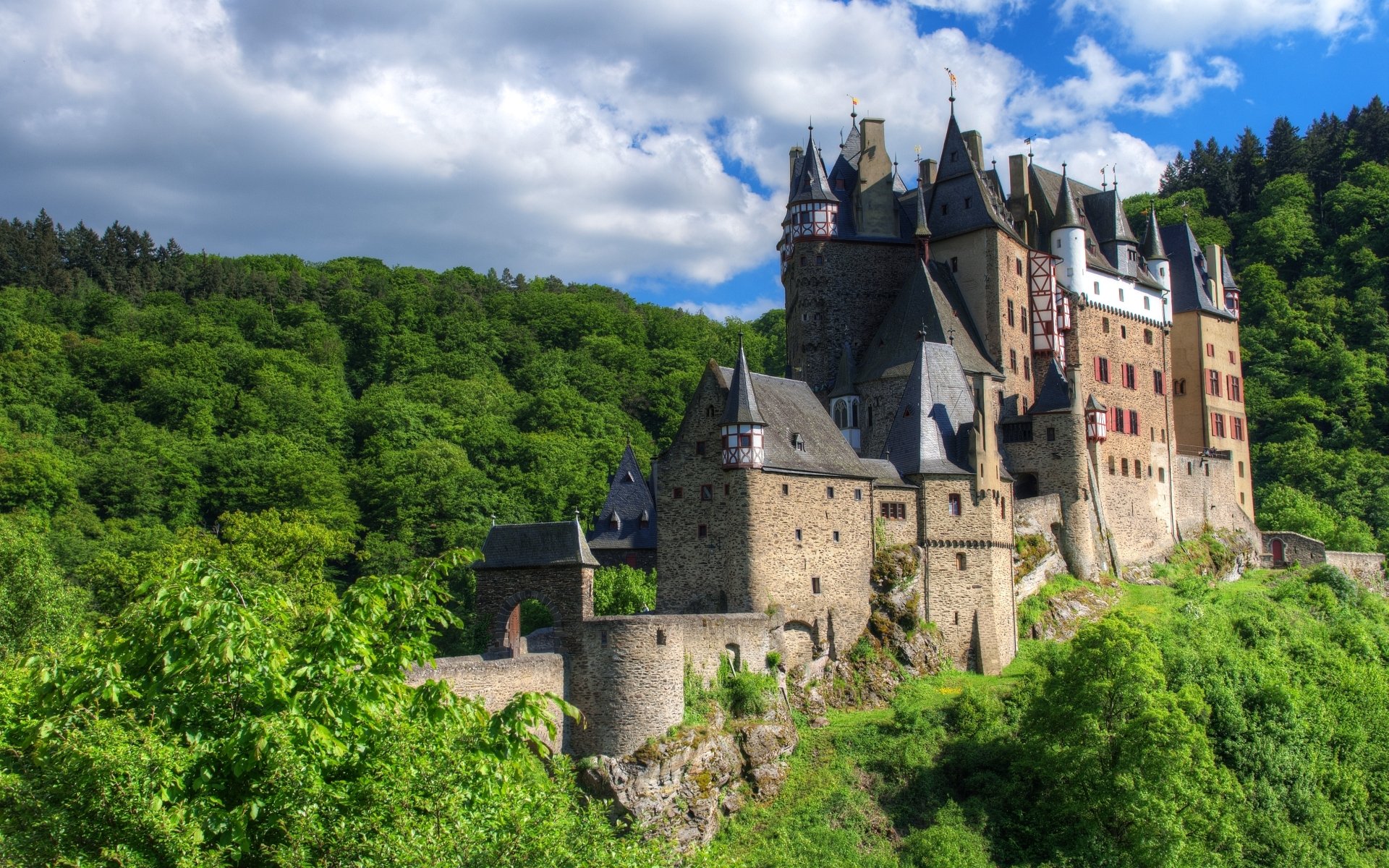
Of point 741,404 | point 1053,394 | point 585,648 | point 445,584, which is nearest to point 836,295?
point 1053,394

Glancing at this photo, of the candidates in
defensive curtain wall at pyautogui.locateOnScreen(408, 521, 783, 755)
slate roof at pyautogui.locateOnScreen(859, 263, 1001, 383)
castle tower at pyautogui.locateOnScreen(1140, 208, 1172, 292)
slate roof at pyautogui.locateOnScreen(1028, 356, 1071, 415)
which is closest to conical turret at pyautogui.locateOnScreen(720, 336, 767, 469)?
defensive curtain wall at pyautogui.locateOnScreen(408, 521, 783, 755)

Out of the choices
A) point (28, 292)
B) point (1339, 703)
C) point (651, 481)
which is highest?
point (28, 292)

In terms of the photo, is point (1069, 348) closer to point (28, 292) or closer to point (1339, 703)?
point (1339, 703)

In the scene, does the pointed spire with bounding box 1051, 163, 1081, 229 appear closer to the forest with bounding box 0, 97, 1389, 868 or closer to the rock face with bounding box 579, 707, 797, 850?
the forest with bounding box 0, 97, 1389, 868

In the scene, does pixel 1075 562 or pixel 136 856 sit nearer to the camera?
pixel 136 856

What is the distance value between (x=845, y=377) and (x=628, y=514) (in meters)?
10.7

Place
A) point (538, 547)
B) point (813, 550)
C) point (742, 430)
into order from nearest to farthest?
point (538, 547), point (742, 430), point (813, 550)

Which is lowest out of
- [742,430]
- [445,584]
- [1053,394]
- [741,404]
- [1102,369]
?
[445,584]

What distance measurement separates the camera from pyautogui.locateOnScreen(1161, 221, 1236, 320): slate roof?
6019 centimetres

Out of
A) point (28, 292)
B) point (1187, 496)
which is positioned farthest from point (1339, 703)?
point (28, 292)

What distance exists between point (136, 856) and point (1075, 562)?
3962 centimetres

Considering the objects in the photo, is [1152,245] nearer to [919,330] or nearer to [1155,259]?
[1155,259]

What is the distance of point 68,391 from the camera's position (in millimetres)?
68500

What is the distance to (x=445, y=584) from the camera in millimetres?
19766
